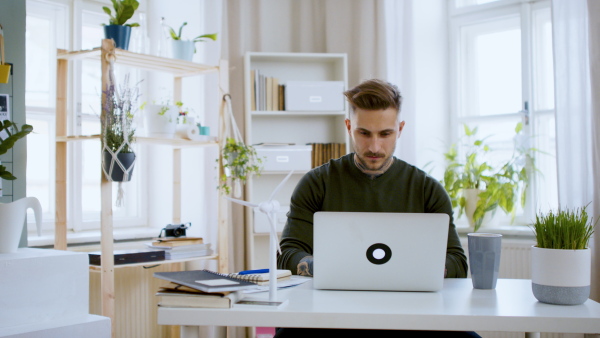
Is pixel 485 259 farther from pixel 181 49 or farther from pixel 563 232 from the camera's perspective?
pixel 181 49

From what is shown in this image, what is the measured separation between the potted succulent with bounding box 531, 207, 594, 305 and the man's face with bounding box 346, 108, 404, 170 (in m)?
0.76

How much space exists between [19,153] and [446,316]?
6.14ft

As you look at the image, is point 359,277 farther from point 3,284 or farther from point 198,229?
point 198,229

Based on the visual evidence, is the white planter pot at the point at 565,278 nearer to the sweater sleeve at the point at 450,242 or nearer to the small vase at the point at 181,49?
the sweater sleeve at the point at 450,242

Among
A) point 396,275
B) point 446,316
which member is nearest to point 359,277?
point 396,275

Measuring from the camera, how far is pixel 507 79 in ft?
12.9

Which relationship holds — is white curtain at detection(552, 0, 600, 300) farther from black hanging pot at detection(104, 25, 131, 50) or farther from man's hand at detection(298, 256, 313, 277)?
black hanging pot at detection(104, 25, 131, 50)

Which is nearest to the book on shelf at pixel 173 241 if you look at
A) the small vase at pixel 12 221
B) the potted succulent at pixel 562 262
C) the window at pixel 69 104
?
the window at pixel 69 104

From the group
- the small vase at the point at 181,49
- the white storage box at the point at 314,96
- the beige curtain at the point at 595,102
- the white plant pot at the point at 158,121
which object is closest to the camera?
the beige curtain at the point at 595,102

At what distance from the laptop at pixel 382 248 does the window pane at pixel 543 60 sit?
8.08 feet

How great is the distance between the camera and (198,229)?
3865 mm

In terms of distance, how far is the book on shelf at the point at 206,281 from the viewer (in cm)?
146

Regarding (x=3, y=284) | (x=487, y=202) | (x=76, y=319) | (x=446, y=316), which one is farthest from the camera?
(x=487, y=202)

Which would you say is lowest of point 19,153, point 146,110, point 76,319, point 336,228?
point 76,319
